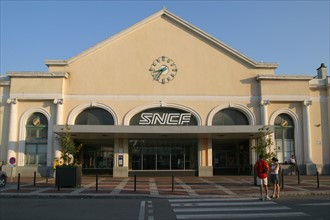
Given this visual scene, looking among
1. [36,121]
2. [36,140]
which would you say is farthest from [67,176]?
[36,121]

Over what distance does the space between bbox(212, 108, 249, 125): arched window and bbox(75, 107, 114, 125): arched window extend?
8.62 m

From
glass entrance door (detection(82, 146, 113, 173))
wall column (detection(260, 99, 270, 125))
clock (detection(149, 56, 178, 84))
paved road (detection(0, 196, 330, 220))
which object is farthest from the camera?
glass entrance door (detection(82, 146, 113, 173))

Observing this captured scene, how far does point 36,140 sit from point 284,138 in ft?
66.5

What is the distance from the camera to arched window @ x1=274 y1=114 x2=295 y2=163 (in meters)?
32.1

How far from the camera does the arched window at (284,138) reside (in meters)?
32.1

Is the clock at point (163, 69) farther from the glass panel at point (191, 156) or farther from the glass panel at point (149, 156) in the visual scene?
the glass panel at point (191, 156)

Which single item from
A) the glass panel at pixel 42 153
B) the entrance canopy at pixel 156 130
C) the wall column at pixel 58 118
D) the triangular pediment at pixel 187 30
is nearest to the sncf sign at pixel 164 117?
the entrance canopy at pixel 156 130

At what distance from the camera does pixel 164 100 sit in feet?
102

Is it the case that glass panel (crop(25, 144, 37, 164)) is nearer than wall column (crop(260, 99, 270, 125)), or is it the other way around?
glass panel (crop(25, 144, 37, 164))

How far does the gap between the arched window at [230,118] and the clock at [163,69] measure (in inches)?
196

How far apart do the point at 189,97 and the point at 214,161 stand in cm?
702

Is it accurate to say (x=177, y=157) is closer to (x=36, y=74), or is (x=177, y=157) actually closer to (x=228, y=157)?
(x=228, y=157)

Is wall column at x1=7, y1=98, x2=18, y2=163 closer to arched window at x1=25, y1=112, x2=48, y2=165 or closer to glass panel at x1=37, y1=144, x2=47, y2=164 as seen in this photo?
arched window at x1=25, y1=112, x2=48, y2=165

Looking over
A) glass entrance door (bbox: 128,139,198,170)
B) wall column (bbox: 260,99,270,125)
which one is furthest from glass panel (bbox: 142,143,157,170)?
wall column (bbox: 260,99,270,125)
